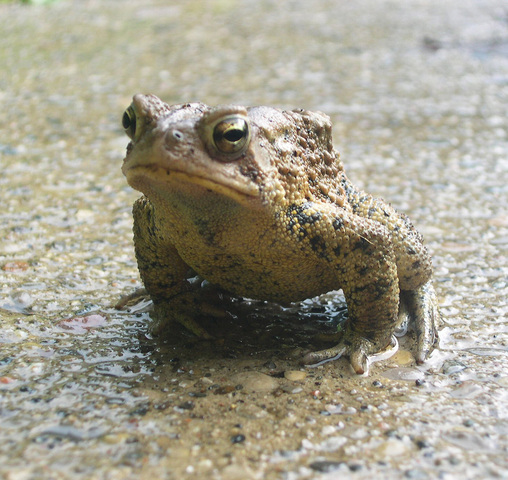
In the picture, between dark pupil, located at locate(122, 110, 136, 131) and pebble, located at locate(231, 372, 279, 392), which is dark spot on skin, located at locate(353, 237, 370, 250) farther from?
dark pupil, located at locate(122, 110, 136, 131)

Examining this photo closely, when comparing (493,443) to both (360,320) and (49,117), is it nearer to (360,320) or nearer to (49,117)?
(360,320)

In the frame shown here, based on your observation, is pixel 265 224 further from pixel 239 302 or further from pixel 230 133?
pixel 239 302

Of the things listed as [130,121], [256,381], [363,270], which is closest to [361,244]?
[363,270]

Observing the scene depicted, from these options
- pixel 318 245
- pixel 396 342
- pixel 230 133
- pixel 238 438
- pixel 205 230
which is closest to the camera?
pixel 238 438

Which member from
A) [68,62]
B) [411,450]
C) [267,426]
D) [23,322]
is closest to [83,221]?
[23,322]

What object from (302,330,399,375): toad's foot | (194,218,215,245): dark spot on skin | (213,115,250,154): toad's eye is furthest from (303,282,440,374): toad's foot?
(213,115,250,154): toad's eye

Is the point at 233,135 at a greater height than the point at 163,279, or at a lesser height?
greater
